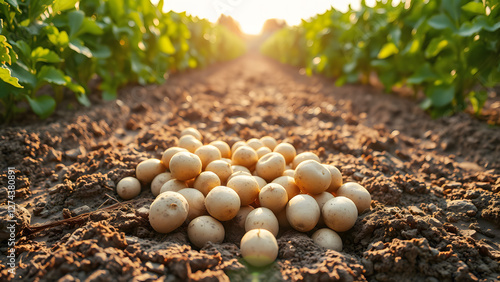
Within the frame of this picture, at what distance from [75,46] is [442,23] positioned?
15.7ft

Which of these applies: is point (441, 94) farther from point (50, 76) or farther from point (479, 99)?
point (50, 76)

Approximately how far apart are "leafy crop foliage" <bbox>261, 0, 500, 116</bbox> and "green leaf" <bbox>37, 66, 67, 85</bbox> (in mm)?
4793

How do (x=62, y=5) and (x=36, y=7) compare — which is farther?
(x=62, y=5)

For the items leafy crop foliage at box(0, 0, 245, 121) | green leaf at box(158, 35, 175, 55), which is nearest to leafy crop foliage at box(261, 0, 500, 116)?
green leaf at box(158, 35, 175, 55)

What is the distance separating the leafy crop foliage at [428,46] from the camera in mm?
4011

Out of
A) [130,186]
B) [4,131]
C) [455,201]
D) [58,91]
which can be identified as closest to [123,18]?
[58,91]

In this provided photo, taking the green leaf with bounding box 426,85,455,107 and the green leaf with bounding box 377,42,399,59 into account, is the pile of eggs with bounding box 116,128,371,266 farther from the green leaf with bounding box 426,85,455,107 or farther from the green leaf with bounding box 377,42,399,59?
the green leaf with bounding box 377,42,399,59

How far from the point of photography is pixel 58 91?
414 cm

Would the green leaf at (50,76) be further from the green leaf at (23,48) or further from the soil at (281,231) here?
the soil at (281,231)

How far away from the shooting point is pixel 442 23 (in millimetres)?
4129

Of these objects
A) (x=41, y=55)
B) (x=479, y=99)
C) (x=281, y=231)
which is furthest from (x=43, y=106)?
(x=479, y=99)

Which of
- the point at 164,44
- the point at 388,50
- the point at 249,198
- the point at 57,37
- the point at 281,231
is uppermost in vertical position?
the point at 388,50

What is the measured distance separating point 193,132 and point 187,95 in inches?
123

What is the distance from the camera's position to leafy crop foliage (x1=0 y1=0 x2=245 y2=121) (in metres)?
3.18
